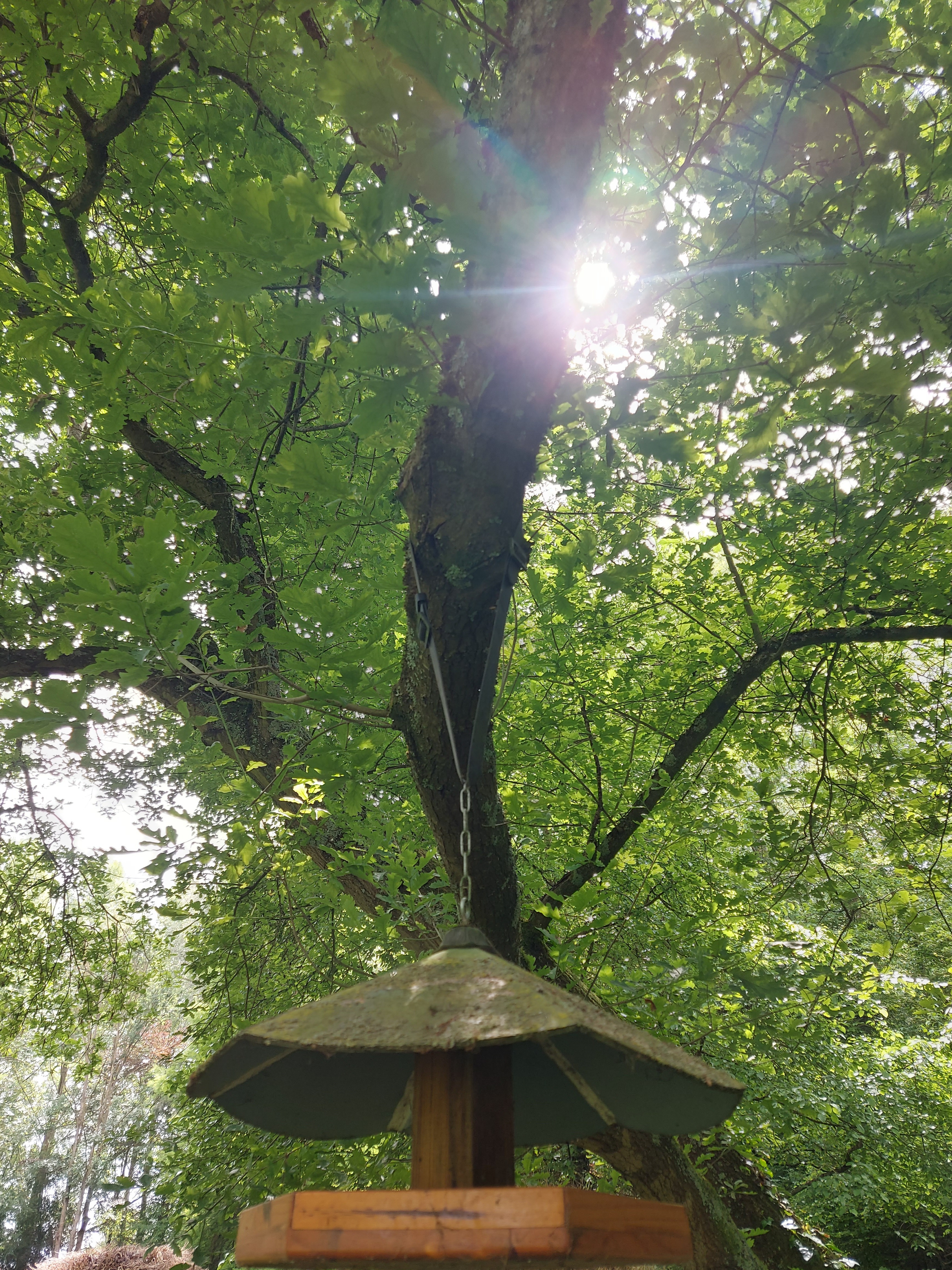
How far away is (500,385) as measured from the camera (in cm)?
179

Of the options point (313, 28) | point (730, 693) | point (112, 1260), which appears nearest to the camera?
point (313, 28)

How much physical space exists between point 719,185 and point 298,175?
1.86 m

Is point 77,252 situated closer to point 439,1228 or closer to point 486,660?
point 486,660

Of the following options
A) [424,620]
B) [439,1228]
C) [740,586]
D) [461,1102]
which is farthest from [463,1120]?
[740,586]

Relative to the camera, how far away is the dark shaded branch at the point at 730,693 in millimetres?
3678

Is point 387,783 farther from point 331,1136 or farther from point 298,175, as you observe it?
point 298,175

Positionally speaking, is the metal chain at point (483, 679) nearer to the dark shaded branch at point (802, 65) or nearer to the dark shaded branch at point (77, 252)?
the dark shaded branch at point (802, 65)

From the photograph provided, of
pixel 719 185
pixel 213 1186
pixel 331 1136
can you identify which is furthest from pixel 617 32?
pixel 213 1186

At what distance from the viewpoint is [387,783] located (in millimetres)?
3598

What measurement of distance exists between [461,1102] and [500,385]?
166 cm

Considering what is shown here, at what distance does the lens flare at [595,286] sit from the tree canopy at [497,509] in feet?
0.10

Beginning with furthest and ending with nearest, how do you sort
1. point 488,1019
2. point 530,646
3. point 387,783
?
point 530,646 < point 387,783 < point 488,1019

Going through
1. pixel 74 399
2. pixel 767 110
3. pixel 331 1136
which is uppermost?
pixel 74 399

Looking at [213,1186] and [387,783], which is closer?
[213,1186]
